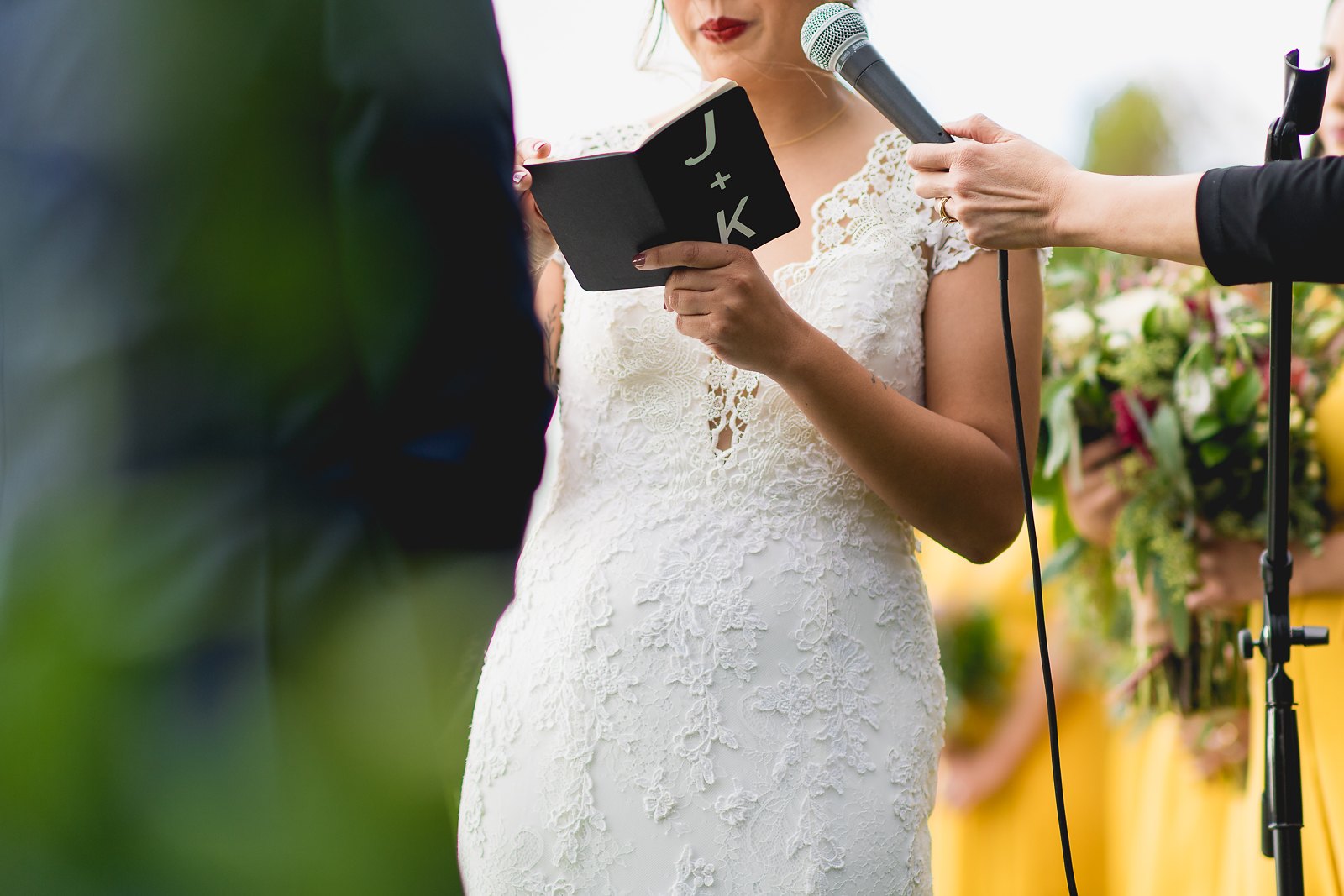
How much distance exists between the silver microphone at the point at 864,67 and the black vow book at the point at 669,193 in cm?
16

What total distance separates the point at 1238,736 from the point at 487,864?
1.93 m

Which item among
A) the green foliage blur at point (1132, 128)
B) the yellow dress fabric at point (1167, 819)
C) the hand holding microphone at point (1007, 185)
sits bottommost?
the yellow dress fabric at point (1167, 819)

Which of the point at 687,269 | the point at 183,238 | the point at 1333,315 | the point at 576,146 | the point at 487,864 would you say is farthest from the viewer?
the point at 1333,315

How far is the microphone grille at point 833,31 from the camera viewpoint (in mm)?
1620

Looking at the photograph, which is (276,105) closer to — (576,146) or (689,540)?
(689,540)

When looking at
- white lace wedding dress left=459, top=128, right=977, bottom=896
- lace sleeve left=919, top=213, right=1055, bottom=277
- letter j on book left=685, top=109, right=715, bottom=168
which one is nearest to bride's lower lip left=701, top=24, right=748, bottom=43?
white lace wedding dress left=459, top=128, right=977, bottom=896

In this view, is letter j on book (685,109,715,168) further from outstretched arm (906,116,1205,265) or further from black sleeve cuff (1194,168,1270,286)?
black sleeve cuff (1194,168,1270,286)

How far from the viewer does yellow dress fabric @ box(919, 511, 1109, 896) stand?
3131mm

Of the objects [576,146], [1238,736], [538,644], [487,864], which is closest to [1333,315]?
[1238,736]

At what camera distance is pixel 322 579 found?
102 centimetres

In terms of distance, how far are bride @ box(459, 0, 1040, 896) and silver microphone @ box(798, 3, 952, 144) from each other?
0.83 ft

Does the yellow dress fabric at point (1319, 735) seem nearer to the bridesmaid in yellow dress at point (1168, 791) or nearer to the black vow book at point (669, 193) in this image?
the bridesmaid in yellow dress at point (1168, 791)

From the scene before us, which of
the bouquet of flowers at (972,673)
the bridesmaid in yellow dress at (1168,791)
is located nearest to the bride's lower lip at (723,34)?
the bridesmaid in yellow dress at (1168,791)

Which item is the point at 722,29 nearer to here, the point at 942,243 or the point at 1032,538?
the point at 942,243
